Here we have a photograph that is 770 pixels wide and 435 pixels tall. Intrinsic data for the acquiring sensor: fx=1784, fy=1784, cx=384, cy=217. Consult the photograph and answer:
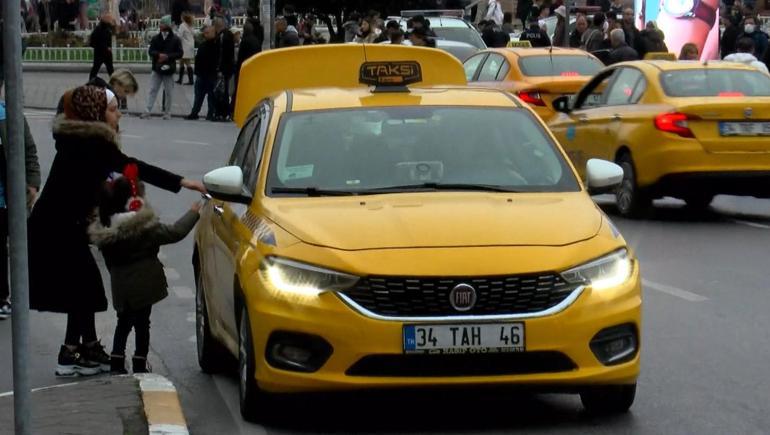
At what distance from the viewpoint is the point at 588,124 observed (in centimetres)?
1833

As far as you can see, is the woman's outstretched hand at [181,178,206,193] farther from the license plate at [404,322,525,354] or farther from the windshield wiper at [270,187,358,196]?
the license plate at [404,322,525,354]

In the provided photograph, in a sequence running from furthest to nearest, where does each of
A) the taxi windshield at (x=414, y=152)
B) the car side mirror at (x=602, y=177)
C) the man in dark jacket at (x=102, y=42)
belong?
the man in dark jacket at (x=102, y=42), the car side mirror at (x=602, y=177), the taxi windshield at (x=414, y=152)

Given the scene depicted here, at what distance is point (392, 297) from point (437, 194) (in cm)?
102

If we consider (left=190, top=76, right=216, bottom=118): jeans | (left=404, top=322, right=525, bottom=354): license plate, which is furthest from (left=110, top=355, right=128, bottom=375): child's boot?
(left=190, top=76, right=216, bottom=118): jeans

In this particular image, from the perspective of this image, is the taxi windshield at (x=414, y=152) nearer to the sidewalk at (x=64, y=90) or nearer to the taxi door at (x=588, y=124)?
the taxi door at (x=588, y=124)

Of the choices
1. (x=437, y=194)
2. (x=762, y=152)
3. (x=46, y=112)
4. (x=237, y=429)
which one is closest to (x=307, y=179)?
(x=437, y=194)

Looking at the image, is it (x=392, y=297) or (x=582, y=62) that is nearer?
(x=392, y=297)

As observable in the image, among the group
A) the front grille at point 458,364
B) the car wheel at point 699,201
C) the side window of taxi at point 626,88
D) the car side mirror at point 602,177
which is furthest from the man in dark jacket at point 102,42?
the front grille at point 458,364

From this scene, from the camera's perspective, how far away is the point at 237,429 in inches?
306

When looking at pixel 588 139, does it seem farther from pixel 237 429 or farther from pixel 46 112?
pixel 46 112

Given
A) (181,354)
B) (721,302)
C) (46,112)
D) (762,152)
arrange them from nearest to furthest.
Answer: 1. (181,354)
2. (721,302)
3. (762,152)
4. (46,112)

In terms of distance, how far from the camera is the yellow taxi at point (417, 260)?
7.23 m

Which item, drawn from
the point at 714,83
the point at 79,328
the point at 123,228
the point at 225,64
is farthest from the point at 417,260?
the point at 225,64

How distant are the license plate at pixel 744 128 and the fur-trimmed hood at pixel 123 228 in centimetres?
906
